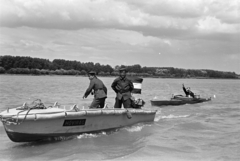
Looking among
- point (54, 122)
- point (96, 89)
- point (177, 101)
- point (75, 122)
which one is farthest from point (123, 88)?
point (177, 101)

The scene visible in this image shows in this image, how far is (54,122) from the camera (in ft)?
29.9

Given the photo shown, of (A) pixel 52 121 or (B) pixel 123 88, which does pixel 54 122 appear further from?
(B) pixel 123 88

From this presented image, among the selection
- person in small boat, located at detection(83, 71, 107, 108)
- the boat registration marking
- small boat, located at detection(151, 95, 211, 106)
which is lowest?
small boat, located at detection(151, 95, 211, 106)

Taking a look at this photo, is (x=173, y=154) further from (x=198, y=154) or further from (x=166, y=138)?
(x=166, y=138)

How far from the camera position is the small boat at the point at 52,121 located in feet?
28.2

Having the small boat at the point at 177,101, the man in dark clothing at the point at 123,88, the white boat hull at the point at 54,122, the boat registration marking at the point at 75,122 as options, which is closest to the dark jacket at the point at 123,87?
the man in dark clothing at the point at 123,88

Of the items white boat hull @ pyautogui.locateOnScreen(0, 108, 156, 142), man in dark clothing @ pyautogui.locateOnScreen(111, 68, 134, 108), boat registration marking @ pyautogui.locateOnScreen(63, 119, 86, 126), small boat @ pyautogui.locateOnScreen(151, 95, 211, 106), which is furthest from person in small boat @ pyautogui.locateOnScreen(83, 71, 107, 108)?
small boat @ pyautogui.locateOnScreen(151, 95, 211, 106)

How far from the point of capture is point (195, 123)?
14.9 metres

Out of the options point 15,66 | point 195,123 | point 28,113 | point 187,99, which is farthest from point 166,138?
point 15,66

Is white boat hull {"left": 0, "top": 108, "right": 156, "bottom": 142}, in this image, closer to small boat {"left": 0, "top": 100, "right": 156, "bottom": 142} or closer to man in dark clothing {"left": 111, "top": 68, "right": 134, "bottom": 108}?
small boat {"left": 0, "top": 100, "right": 156, "bottom": 142}

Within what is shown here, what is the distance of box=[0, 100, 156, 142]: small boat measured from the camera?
8586 mm

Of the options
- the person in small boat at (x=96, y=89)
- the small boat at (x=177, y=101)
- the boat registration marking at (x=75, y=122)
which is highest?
the person in small boat at (x=96, y=89)

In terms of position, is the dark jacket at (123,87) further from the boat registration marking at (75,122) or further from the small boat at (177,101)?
the small boat at (177,101)

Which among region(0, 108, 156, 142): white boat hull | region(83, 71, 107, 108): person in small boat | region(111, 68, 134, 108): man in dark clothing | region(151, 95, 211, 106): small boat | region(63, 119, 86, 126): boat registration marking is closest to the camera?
region(0, 108, 156, 142): white boat hull
